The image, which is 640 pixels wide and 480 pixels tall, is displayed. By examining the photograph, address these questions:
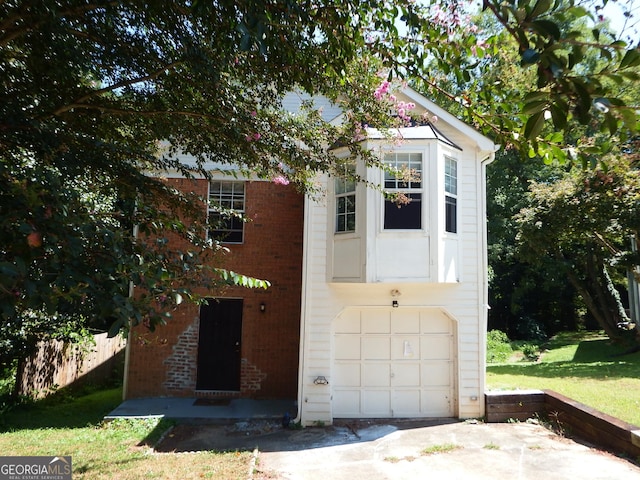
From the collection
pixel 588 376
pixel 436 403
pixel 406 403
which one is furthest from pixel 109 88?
pixel 588 376

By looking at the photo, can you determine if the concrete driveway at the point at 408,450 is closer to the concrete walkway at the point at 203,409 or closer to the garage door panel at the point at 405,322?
the concrete walkway at the point at 203,409

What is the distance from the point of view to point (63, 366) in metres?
11.0

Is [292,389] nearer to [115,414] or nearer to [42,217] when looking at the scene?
[115,414]

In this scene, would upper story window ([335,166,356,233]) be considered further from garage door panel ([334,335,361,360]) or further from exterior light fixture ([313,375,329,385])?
exterior light fixture ([313,375,329,385])

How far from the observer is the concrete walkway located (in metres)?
9.11

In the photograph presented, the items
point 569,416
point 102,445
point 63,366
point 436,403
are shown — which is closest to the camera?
point 102,445

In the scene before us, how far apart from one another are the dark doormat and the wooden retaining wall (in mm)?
5689

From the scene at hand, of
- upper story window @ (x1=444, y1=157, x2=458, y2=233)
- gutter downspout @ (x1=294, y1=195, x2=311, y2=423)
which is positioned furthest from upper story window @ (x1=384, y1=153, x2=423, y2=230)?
gutter downspout @ (x1=294, y1=195, x2=311, y2=423)

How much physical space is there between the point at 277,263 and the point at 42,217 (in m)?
8.43

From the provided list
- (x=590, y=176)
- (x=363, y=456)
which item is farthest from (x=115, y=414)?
(x=590, y=176)

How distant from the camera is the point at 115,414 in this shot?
9078mm

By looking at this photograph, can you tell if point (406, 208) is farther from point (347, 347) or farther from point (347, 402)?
point (347, 402)

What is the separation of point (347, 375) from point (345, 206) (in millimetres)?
3576

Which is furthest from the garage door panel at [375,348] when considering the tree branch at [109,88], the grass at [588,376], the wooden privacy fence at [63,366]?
the tree branch at [109,88]
